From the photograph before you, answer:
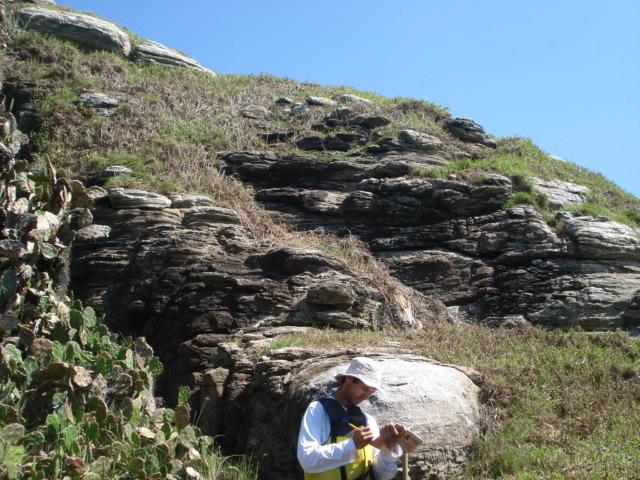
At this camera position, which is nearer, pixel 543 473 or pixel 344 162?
pixel 543 473

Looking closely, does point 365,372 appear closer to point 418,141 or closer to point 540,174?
point 418,141

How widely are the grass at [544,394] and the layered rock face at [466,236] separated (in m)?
1.84

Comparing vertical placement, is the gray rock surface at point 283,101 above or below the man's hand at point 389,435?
above

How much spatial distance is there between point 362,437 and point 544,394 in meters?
4.22

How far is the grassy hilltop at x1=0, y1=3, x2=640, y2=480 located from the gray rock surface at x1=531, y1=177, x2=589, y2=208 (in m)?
0.30

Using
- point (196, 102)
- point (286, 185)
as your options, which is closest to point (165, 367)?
point (286, 185)

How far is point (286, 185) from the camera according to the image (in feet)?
51.3

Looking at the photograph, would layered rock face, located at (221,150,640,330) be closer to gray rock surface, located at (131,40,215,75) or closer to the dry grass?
the dry grass

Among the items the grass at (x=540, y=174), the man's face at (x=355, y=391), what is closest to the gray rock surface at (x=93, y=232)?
the man's face at (x=355, y=391)

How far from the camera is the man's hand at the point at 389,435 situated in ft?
16.3

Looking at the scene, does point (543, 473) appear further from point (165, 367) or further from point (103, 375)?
point (165, 367)

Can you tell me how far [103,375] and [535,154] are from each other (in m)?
14.1

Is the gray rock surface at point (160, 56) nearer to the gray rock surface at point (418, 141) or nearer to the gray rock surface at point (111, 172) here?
the gray rock surface at point (418, 141)

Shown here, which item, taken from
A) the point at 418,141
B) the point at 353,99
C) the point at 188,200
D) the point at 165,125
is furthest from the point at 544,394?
the point at 353,99
